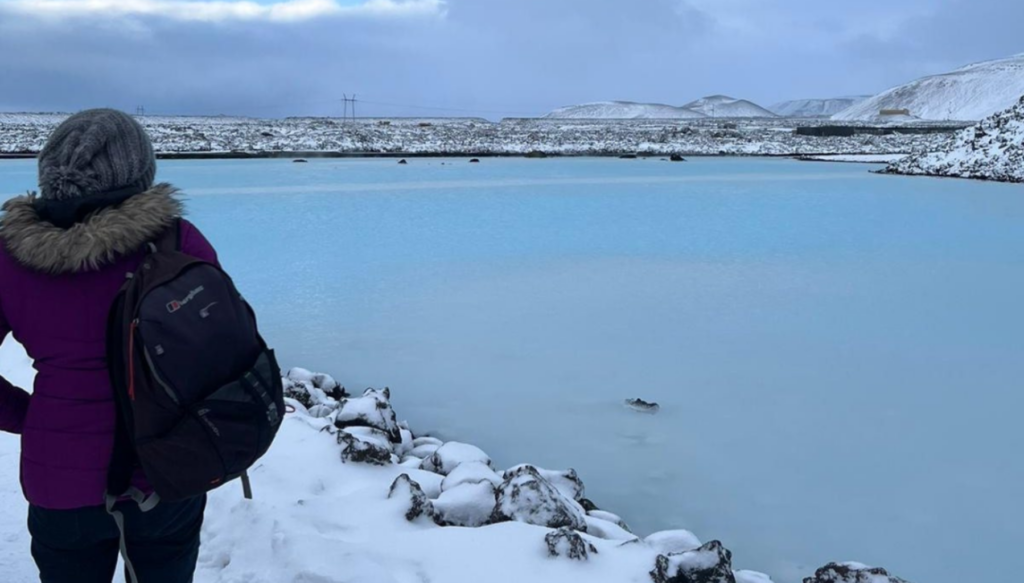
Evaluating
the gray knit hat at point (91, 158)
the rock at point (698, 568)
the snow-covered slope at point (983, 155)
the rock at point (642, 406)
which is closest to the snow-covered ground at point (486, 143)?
the snow-covered slope at point (983, 155)

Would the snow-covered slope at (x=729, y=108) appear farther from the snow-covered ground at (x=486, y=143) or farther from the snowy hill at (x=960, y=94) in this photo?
the snow-covered ground at (x=486, y=143)

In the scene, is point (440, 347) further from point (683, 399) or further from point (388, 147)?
point (388, 147)

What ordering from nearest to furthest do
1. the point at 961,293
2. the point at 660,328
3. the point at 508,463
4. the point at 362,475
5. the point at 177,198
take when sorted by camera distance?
1. the point at 177,198
2. the point at 362,475
3. the point at 508,463
4. the point at 660,328
5. the point at 961,293

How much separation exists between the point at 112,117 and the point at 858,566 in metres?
2.64

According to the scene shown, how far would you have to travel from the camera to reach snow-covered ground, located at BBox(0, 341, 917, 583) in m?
2.67

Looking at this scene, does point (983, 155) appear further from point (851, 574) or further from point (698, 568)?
point (698, 568)

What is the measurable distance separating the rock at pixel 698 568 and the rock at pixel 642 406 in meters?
1.85

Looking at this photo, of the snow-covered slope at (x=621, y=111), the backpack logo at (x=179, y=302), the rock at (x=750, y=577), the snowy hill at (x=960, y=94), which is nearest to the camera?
the backpack logo at (x=179, y=302)

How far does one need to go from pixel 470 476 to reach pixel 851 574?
1.54 m

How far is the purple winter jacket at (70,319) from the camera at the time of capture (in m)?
1.41

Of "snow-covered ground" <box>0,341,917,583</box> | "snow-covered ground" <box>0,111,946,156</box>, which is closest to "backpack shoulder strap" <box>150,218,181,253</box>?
"snow-covered ground" <box>0,341,917,583</box>

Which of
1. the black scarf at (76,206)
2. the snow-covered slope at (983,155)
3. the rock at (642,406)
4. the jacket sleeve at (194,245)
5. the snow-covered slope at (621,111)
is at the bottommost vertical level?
the rock at (642,406)

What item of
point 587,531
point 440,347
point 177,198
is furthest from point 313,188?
point 177,198

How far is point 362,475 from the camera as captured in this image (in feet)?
11.5
